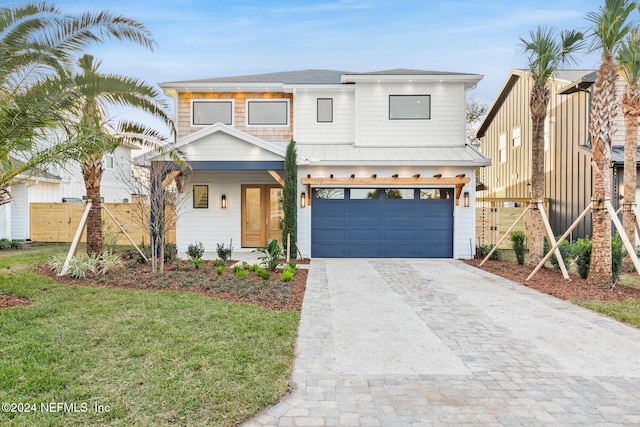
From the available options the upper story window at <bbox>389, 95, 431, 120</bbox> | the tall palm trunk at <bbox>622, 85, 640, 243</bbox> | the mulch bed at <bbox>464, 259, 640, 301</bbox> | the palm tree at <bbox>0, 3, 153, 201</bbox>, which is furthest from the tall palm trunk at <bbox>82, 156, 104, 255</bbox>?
the tall palm trunk at <bbox>622, 85, 640, 243</bbox>

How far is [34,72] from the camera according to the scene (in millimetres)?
6812

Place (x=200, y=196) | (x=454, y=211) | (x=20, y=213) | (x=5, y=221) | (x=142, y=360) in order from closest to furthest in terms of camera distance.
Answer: (x=142, y=360) → (x=454, y=211) → (x=200, y=196) → (x=5, y=221) → (x=20, y=213)

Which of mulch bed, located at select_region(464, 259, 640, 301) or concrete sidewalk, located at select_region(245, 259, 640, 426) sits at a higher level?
mulch bed, located at select_region(464, 259, 640, 301)

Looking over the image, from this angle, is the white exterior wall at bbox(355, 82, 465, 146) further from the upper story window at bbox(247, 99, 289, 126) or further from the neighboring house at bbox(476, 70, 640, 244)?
the upper story window at bbox(247, 99, 289, 126)

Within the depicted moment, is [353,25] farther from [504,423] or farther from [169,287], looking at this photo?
[504,423]

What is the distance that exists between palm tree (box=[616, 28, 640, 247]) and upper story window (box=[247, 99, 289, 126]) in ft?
32.9

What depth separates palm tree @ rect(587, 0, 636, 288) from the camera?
283 inches

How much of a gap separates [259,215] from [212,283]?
21.6ft

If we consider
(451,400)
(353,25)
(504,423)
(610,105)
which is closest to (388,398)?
(451,400)

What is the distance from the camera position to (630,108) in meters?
9.48

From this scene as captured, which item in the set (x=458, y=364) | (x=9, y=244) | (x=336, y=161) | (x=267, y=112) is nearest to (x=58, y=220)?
(x=9, y=244)

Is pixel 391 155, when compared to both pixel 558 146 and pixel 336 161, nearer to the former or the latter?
pixel 336 161

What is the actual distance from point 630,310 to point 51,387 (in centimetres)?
771

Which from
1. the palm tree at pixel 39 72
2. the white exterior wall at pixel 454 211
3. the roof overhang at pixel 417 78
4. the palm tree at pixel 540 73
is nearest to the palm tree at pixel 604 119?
the palm tree at pixel 540 73
